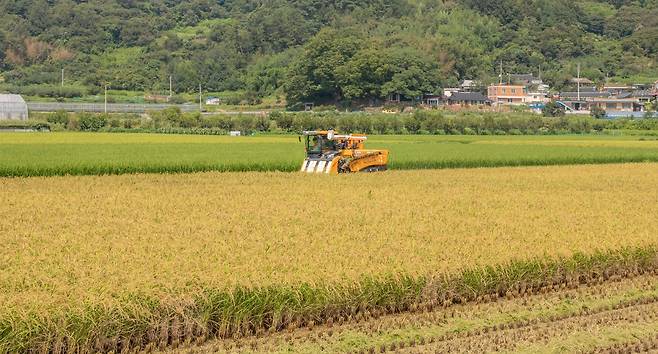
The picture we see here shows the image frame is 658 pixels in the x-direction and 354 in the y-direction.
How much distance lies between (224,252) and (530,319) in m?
4.19

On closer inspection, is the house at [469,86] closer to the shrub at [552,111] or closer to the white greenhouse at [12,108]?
the shrub at [552,111]

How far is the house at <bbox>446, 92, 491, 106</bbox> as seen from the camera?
114 m

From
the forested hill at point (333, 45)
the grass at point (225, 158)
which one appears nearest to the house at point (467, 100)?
the forested hill at point (333, 45)

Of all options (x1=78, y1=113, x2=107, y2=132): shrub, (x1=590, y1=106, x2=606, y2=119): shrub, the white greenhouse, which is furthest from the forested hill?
(x1=78, y1=113, x2=107, y2=132): shrub

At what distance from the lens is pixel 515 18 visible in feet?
528

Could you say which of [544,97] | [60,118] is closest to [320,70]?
[544,97]

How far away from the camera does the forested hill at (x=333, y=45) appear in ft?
378

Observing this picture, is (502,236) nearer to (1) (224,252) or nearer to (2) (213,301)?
(1) (224,252)

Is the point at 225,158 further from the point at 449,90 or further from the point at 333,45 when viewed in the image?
the point at 449,90

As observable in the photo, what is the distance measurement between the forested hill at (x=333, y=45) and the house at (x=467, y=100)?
9.29 feet

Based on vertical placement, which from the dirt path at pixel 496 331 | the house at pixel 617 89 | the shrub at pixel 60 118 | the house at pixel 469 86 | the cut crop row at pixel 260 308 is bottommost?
the dirt path at pixel 496 331

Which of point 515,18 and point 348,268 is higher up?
point 515,18

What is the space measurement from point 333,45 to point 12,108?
4521cm

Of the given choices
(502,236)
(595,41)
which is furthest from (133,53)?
(502,236)
